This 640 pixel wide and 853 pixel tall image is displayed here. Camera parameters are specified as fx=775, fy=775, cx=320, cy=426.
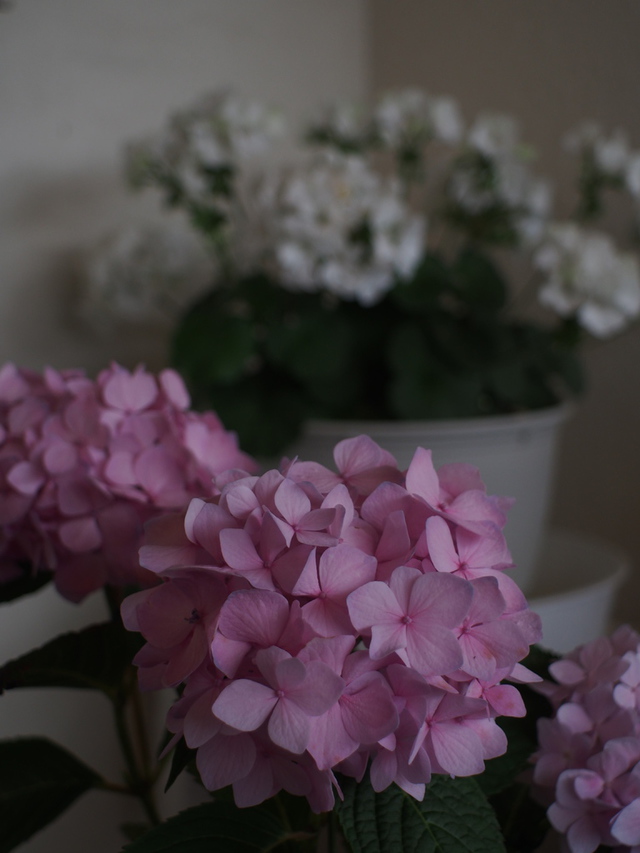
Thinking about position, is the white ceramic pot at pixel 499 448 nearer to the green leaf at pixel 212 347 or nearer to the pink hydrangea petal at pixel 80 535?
the green leaf at pixel 212 347

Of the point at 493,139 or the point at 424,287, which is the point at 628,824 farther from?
the point at 493,139

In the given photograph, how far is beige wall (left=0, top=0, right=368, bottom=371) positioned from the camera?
0.82 meters

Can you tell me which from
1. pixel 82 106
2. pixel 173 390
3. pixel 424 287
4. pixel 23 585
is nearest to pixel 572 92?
pixel 424 287

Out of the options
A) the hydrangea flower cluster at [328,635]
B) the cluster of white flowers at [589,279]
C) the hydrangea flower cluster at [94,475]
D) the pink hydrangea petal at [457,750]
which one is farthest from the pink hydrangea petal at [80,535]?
the cluster of white flowers at [589,279]

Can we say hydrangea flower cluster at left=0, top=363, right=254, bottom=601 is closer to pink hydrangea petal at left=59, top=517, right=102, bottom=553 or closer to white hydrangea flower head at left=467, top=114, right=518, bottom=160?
pink hydrangea petal at left=59, top=517, right=102, bottom=553

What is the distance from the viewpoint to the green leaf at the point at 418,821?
0.97 feet

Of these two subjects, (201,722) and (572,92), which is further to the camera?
(572,92)

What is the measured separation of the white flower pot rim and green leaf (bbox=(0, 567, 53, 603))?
37cm

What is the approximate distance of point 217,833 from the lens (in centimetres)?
36

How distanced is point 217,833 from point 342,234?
601 millimetres

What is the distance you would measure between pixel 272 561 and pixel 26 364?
0.66 metres

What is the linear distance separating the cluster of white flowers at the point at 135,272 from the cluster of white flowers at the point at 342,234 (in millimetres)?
156

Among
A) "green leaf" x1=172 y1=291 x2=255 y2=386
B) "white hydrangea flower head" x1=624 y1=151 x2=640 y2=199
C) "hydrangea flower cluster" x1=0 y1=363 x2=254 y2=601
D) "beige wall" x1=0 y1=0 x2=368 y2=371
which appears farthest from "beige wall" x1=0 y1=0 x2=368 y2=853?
"white hydrangea flower head" x1=624 y1=151 x2=640 y2=199

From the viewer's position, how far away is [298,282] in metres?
0.83
